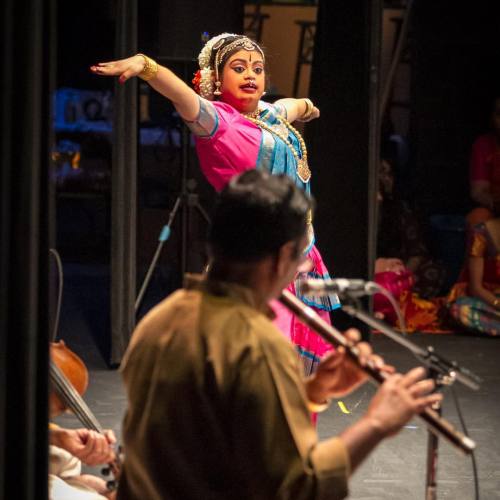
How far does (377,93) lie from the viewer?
17.7 feet

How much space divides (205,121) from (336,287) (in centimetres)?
140

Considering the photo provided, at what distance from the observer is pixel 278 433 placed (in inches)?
66.8

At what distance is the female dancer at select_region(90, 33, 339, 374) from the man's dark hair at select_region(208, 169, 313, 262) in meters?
1.35

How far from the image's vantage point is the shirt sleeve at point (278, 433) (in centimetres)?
169

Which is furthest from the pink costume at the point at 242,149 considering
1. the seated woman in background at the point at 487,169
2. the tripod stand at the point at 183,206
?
the seated woman in background at the point at 487,169

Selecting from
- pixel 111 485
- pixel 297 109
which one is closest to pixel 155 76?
pixel 297 109

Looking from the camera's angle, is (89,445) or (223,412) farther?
(89,445)

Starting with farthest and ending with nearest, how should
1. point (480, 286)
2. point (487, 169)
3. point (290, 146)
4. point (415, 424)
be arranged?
point (487, 169), point (480, 286), point (415, 424), point (290, 146)

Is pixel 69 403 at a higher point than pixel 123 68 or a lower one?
lower

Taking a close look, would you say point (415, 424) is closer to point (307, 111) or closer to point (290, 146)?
point (307, 111)

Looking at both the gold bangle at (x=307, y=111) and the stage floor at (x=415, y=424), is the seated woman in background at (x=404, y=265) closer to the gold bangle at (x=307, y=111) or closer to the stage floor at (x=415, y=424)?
the stage floor at (x=415, y=424)

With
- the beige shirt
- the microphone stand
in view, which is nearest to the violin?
the beige shirt

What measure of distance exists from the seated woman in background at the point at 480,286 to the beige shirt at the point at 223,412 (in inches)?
174

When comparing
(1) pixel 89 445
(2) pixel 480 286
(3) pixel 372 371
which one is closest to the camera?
(3) pixel 372 371
